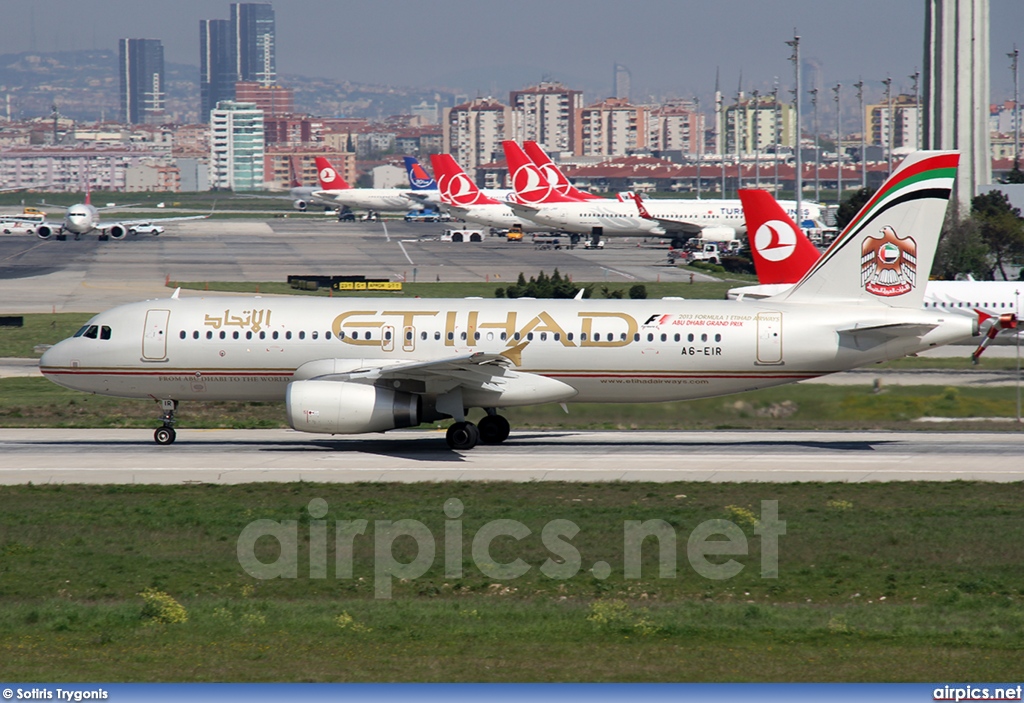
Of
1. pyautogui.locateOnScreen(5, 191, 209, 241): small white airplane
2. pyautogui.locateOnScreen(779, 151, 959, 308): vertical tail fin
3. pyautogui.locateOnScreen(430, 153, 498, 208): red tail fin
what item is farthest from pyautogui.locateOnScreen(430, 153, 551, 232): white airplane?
pyautogui.locateOnScreen(779, 151, 959, 308): vertical tail fin

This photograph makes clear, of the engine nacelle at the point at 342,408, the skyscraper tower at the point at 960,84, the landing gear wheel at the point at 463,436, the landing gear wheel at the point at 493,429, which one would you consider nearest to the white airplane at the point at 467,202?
the skyscraper tower at the point at 960,84

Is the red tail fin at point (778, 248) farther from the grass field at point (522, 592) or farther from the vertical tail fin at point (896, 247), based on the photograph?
the grass field at point (522, 592)

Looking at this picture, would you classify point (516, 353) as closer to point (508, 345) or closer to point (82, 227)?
point (508, 345)

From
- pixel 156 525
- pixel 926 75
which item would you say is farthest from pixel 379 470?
pixel 926 75

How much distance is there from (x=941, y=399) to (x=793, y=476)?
1295cm

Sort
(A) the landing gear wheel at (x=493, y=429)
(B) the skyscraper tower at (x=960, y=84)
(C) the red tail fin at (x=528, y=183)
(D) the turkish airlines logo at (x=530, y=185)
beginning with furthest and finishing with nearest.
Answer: (D) the turkish airlines logo at (x=530, y=185)
(C) the red tail fin at (x=528, y=183)
(B) the skyscraper tower at (x=960, y=84)
(A) the landing gear wheel at (x=493, y=429)

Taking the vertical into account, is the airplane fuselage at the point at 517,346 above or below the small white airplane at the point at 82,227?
below

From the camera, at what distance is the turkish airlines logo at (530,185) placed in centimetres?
12950

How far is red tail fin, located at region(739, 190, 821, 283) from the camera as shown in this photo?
5272 centimetres

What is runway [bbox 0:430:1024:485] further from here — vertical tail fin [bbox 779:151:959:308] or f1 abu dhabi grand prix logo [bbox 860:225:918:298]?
f1 abu dhabi grand prix logo [bbox 860:225:918:298]

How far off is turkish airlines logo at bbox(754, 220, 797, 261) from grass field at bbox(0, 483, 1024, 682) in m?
23.5

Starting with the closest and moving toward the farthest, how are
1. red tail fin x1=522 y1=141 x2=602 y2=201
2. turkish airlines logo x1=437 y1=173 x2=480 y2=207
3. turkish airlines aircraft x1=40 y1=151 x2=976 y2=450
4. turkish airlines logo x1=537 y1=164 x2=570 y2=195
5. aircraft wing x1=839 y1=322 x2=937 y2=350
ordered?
1. aircraft wing x1=839 y1=322 x2=937 y2=350
2. turkish airlines aircraft x1=40 y1=151 x2=976 y2=450
3. red tail fin x1=522 y1=141 x2=602 y2=201
4. turkish airlines logo x1=537 y1=164 x2=570 y2=195
5. turkish airlines logo x1=437 y1=173 x2=480 y2=207

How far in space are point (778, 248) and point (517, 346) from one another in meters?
20.4

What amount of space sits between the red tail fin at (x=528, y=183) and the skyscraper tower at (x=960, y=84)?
38.2 metres
